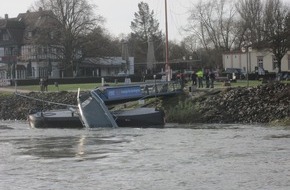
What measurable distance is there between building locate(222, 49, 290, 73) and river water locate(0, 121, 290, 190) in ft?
197

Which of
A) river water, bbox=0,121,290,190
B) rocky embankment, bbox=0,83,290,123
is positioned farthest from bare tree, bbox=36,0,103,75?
river water, bbox=0,121,290,190

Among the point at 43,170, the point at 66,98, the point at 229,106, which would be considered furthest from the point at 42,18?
the point at 43,170

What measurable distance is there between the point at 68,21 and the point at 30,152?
76.0 meters

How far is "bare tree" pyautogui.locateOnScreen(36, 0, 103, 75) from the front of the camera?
324 feet

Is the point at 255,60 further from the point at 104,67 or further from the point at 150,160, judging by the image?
the point at 150,160

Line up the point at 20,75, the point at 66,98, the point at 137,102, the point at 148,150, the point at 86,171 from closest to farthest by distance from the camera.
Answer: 1. the point at 86,171
2. the point at 148,150
3. the point at 137,102
4. the point at 66,98
5. the point at 20,75

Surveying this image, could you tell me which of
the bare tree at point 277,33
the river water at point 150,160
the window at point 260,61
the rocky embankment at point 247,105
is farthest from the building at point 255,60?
the river water at point 150,160

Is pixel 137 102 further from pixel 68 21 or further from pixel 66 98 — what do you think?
pixel 68 21

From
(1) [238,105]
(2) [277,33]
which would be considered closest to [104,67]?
(2) [277,33]

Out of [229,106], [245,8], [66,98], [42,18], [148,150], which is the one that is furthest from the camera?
[245,8]

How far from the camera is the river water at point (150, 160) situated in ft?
58.1

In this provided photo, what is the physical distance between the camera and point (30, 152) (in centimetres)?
2677

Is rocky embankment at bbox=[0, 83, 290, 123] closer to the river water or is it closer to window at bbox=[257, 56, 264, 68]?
the river water

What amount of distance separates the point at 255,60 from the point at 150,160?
78.1m
